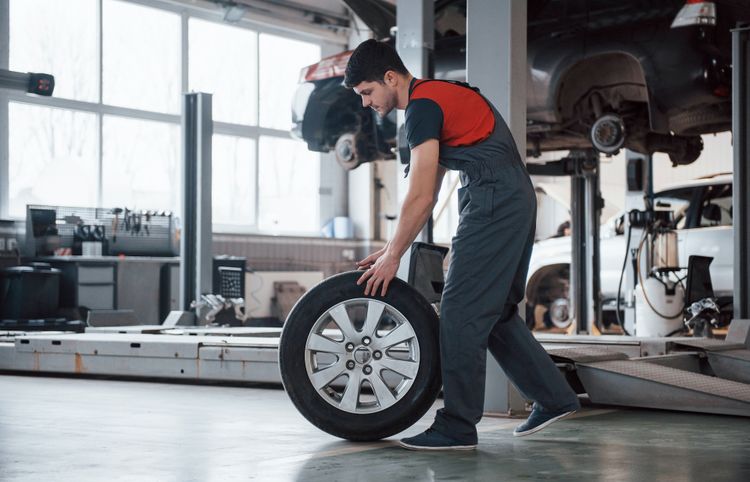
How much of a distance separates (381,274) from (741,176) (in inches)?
144

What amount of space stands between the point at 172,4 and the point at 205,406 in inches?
406

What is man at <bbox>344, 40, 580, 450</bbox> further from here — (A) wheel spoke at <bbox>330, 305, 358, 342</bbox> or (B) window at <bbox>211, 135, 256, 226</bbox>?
(B) window at <bbox>211, 135, 256, 226</bbox>

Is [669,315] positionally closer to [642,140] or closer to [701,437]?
[642,140]

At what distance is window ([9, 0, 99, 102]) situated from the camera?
12.2 meters

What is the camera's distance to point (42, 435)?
357 cm

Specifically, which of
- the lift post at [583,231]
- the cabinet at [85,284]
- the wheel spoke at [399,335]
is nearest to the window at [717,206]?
the lift post at [583,231]

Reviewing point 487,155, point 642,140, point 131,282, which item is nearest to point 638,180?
point 642,140

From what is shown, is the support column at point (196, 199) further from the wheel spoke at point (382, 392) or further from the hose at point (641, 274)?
the wheel spoke at point (382, 392)

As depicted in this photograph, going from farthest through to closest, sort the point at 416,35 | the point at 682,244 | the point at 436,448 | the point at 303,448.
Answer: the point at 682,244, the point at 416,35, the point at 303,448, the point at 436,448

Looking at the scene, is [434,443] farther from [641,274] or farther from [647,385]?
[641,274]

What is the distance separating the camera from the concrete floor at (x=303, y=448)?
2740 millimetres

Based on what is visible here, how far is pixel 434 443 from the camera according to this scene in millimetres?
3148

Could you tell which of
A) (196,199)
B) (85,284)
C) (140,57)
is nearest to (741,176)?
(196,199)

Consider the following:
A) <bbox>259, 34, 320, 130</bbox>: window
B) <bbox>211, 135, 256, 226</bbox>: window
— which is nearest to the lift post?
<bbox>211, 135, 256, 226</bbox>: window
